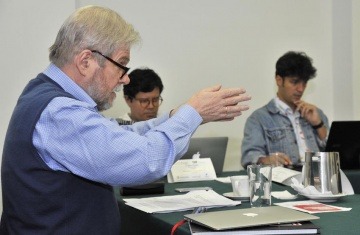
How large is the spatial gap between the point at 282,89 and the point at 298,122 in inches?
10.1

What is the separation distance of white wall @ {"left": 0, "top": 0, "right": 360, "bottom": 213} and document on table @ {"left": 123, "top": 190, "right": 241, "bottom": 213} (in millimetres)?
2071

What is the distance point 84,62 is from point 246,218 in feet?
2.17

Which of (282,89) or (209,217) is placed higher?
(282,89)

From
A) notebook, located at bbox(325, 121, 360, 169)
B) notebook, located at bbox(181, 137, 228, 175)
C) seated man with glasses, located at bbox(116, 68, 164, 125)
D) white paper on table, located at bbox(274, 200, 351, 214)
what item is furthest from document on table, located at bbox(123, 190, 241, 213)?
seated man with glasses, located at bbox(116, 68, 164, 125)

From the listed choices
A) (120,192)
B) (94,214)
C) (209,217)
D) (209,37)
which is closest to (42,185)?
(94,214)

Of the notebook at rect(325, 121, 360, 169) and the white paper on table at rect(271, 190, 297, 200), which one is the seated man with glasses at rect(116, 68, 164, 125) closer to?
the notebook at rect(325, 121, 360, 169)

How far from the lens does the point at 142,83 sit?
412 centimetres

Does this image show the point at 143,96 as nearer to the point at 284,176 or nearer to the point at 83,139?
the point at 284,176

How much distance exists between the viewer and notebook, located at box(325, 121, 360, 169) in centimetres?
364

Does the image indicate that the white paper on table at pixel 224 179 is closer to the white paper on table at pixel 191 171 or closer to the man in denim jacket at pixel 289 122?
the white paper on table at pixel 191 171

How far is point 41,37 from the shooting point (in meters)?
4.20

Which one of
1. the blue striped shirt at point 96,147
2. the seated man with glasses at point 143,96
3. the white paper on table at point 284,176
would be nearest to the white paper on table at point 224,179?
the white paper on table at point 284,176

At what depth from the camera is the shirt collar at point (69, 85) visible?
1.89 metres

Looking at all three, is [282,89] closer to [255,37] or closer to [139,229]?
[255,37]
